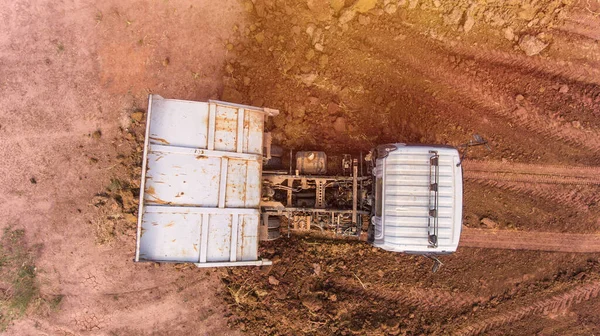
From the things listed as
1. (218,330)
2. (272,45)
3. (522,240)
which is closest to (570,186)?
(522,240)

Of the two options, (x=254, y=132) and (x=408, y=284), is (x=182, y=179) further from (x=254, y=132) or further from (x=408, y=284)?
(x=408, y=284)

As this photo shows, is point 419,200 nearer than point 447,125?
Yes

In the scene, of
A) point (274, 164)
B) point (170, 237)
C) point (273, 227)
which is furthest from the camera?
point (274, 164)

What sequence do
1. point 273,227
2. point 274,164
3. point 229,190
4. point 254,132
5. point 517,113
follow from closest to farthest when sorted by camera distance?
point 229,190 → point 254,132 → point 273,227 → point 274,164 → point 517,113

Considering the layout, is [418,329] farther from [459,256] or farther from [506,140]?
[506,140]

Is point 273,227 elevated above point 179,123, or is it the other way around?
point 179,123

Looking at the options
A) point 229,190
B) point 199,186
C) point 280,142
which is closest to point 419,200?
point 229,190

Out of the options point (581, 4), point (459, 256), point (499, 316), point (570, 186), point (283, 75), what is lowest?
point (499, 316)

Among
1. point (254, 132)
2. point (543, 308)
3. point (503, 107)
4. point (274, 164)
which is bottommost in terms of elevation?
point (543, 308)
